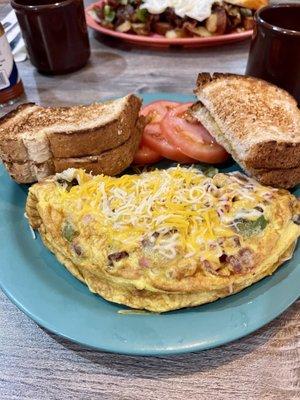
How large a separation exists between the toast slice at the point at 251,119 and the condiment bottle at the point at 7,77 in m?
0.97

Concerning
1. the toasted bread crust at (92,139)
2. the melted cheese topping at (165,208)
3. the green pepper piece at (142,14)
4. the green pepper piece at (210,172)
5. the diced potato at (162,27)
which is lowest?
the green pepper piece at (210,172)

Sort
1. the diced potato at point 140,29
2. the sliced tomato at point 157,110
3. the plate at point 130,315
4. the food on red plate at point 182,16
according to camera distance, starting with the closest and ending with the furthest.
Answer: the plate at point 130,315 → the sliced tomato at point 157,110 → the food on red plate at point 182,16 → the diced potato at point 140,29

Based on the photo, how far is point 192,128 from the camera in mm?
1506

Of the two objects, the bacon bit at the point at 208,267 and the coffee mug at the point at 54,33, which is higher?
the coffee mug at the point at 54,33

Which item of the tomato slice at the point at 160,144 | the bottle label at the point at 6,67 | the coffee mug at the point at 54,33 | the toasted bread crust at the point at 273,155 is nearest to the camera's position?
the toasted bread crust at the point at 273,155

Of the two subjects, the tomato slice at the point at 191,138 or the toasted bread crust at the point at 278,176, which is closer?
the toasted bread crust at the point at 278,176

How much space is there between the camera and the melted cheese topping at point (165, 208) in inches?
41.3

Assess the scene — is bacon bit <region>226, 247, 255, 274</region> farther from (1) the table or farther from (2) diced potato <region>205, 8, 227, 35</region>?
(2) diced potato <region>205, 8, 227, 35</region>

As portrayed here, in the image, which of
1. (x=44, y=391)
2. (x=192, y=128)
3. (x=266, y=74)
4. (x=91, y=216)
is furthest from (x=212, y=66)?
(x=44, y=391)

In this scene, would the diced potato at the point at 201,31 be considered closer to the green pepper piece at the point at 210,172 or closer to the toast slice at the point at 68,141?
the toast slice at the point at 68,141

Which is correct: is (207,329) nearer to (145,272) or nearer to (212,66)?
(145,272)

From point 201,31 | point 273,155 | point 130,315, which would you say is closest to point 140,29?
point 201,31

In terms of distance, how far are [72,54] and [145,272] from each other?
1.61 meters

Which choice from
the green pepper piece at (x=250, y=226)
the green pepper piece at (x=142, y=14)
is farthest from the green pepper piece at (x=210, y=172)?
the green pepper piece at (x=142, y=14)
